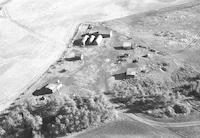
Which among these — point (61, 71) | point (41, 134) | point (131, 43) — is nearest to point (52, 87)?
point (61, 71)

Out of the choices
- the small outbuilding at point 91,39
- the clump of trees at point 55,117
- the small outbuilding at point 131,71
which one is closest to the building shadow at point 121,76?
the small outbuilding at point 131,71

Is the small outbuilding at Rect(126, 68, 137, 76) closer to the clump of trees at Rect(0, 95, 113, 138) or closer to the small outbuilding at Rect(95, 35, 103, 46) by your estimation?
the clump of trees at Rect(0, 95, 113, 138)

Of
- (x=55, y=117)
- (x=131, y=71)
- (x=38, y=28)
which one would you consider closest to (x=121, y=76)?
(x=131, y=71)

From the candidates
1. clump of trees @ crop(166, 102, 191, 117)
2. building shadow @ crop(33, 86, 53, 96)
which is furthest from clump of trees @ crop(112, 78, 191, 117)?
building shadow @ crop(33, 86, 53, 96)

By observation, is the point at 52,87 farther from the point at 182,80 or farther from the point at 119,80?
the point at 182,80

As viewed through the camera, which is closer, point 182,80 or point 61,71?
point 182,80

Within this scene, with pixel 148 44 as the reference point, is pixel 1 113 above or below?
below

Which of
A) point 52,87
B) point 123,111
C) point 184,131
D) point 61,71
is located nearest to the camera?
point 184,131

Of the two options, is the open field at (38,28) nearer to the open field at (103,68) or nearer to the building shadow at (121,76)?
the open field at (103,68)
